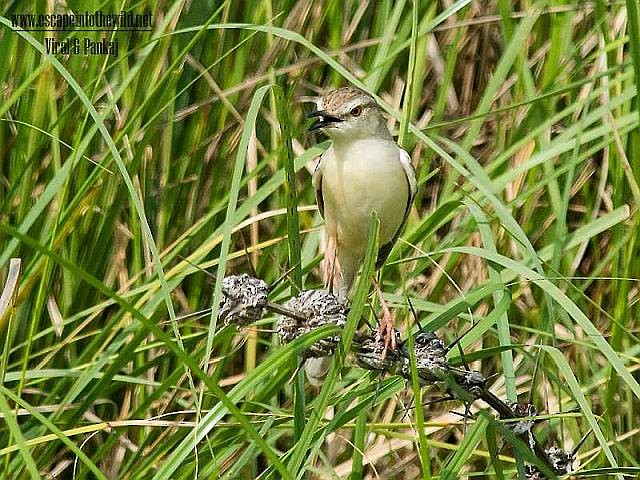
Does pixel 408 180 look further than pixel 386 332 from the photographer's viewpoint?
Yes

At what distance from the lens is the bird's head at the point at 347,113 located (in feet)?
8.86

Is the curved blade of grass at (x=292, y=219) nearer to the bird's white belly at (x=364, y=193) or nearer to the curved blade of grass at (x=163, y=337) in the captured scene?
the curved blade of grass at (x=163, y=337)

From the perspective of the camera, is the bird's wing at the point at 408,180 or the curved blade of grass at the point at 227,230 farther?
the bird's wing at the point at 408,180

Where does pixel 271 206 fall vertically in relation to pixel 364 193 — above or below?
below

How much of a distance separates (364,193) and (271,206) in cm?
55

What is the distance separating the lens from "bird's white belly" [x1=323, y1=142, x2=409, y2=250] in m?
2.71

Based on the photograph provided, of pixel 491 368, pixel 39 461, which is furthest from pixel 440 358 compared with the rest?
pixel 491 368

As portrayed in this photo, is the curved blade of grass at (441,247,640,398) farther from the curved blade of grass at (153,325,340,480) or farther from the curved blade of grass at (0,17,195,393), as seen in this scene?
the curved blade of grass at (0,17,195,393)

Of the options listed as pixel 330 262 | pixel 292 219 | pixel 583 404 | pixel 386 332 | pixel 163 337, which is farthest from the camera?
pixel 330 262

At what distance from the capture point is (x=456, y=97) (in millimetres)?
3516

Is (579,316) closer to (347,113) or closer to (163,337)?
(163,337)

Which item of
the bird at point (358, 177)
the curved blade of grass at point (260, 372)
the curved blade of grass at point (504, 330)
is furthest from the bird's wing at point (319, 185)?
the curved blade of grass at point (260, 372)

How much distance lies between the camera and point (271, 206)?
3199mm

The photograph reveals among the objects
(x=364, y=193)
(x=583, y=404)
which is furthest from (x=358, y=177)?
(x=583, y=404)
